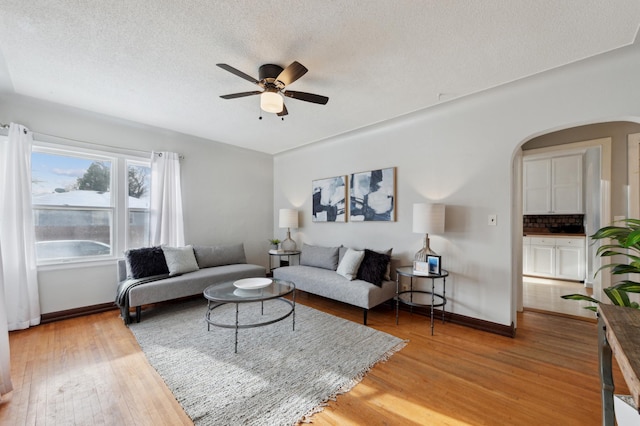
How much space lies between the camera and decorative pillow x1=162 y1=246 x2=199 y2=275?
11.4 ft

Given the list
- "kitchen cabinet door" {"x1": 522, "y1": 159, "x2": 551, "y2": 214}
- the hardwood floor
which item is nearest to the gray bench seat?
the hardwood floor

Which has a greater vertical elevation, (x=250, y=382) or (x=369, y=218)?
(x=369, y=218)

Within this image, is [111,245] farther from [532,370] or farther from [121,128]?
[532,370]

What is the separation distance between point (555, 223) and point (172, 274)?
7.01 meters

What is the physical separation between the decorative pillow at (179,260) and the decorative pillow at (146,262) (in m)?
0.08

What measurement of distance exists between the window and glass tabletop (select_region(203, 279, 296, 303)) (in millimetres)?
1843

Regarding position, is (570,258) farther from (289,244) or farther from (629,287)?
(289,244)

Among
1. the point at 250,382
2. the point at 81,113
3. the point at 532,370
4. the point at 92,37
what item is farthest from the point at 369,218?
the point at 81,113

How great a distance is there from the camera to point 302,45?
1.95 meters

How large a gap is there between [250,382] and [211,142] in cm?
383

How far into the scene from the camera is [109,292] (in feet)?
11.3

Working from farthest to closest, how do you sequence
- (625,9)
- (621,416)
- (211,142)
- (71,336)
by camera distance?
(211,142), (71,336), (625,9), (621,416)

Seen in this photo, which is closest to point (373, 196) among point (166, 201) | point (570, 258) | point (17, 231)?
point (166, 201)

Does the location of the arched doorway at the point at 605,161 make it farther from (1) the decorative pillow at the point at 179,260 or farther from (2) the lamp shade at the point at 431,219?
(1) the decorative pillow at the point at 179,260
